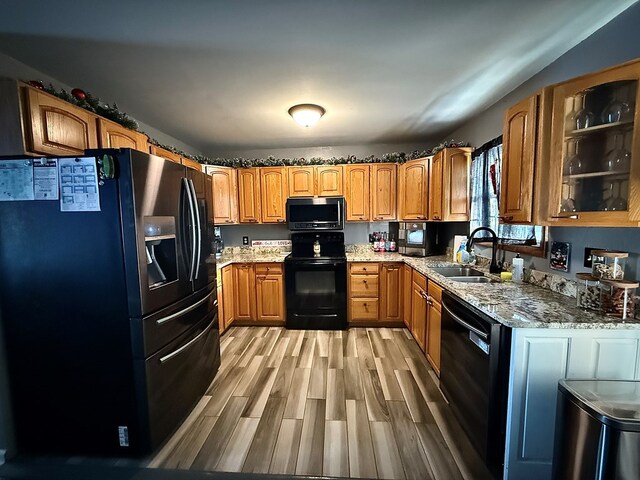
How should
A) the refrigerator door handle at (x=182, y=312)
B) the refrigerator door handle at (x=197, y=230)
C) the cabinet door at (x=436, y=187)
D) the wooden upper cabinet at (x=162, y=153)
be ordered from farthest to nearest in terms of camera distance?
the cabinet door at (x=436, y=187) < the wooden upper cabinet at (x=162, y=153) < the refrigerator door handle at (x=197, y=230) < the refrigerator door handle at (x=182, y=312)

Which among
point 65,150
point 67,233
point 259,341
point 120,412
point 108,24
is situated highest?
point 108,24

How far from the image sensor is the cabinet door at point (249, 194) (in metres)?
3.67

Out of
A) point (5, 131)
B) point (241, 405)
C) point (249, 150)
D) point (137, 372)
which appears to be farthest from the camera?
point (249, 150)

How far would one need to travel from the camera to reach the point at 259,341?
120 inches

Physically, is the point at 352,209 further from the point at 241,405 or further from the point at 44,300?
the point at 44,300

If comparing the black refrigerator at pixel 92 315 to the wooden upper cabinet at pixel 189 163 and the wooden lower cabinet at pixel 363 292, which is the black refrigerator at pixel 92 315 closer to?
the wooden upper cabinet at pixel 189 163

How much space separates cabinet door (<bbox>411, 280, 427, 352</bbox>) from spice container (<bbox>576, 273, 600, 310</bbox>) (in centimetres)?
116

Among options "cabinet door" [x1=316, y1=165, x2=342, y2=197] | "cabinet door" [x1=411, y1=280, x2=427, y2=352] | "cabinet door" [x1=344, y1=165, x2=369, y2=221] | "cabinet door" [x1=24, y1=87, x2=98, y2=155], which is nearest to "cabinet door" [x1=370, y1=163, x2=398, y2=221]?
"cabinet door" [x1=344, y1=165, x2=369, y2=221]

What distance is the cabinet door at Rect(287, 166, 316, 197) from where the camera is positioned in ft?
11.8

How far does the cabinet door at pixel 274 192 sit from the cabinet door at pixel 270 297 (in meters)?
0.86

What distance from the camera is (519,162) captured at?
164 centimetres

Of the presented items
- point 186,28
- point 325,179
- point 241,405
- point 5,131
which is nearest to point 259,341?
point 241,405

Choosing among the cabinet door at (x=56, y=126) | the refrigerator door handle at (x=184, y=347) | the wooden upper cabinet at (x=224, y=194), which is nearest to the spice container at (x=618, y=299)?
the refrigerator door handle at (x=184, y=347)

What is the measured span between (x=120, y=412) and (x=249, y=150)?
11.5ft
